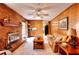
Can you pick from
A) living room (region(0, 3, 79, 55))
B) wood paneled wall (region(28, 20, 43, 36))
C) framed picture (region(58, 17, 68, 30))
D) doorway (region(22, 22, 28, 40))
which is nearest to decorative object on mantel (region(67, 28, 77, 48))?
living room (region(0, 3, 79, 55))

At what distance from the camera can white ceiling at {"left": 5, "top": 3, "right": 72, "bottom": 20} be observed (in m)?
2.51

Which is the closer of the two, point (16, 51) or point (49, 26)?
point (16, 51)

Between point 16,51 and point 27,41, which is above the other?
point 27,41

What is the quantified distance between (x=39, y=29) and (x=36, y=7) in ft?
1.57

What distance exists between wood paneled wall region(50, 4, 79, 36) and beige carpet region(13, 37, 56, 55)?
405 millimetres

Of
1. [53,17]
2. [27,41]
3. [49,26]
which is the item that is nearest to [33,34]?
[27,41]

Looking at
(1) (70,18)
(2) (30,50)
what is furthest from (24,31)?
(1) (70,18)

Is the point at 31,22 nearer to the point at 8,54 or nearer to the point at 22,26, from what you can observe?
the point at 22,26

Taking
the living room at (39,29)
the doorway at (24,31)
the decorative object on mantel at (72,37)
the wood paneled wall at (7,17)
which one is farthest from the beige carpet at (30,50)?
the decorative object on mantel at (72,37)

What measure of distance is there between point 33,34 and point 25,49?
0.35 metres

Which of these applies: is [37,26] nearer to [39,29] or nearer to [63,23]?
[39,29]

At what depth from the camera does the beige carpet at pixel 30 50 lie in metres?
2.56

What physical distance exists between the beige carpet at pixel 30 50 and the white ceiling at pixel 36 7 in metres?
0.54
